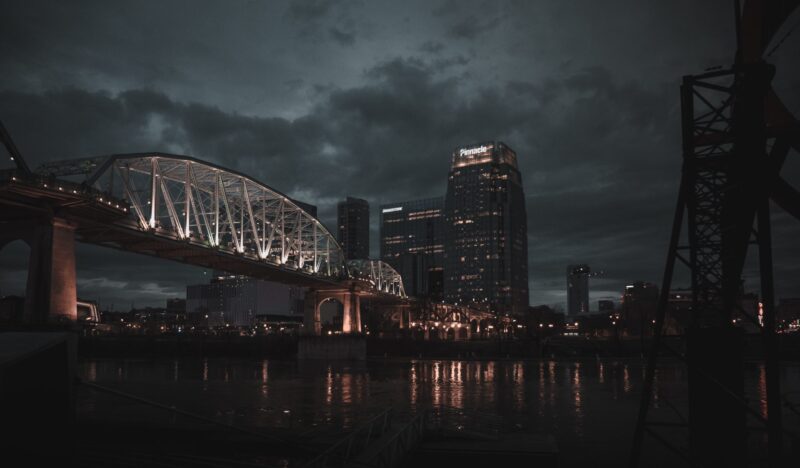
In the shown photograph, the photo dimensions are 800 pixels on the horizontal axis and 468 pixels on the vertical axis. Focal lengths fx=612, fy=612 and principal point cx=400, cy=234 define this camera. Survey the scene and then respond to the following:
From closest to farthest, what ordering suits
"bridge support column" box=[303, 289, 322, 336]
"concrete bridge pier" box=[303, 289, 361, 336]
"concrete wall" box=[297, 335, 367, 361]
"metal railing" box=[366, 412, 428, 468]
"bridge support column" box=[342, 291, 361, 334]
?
"metal railing" box=[366, 412, 428, 468], "concrete wall" box=[297, 335, 367, 361], "bridge support column" box=[342, 291, 361, 334], "concrete bridge pier" box=[303, 289, 361, 336], "bridge support column" box=[303, 289, 322, 336]

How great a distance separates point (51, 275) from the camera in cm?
5972

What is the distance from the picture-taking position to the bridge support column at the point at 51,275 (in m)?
58.8

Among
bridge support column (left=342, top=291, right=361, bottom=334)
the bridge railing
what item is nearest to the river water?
the bridge railing

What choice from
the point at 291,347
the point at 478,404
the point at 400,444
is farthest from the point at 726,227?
the point at 291,347

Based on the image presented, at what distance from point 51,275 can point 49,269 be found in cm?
75

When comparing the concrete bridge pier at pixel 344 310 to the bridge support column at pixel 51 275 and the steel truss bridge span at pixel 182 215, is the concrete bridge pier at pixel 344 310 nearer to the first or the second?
the steel truss bridge span at pixel 182 215

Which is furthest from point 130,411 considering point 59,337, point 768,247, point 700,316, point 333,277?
point 333,277

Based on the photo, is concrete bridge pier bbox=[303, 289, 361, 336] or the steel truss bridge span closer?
the steel truss bridge span

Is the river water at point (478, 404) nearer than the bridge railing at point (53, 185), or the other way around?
the river water at point (478, 404)

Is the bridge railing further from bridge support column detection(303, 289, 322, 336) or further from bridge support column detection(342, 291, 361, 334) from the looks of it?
bridge support column detection(342, 291, 361, 334)

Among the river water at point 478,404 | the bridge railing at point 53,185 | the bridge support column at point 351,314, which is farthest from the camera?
the bridge support column at point 351,314

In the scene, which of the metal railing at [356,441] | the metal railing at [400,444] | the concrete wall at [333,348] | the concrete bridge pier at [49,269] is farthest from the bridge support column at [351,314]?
the metal railing at [400,444]

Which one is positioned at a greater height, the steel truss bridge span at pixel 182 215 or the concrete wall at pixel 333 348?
the steel truss bridge span at pixel 182 215

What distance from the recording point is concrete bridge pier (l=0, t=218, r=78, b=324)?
5884cm
